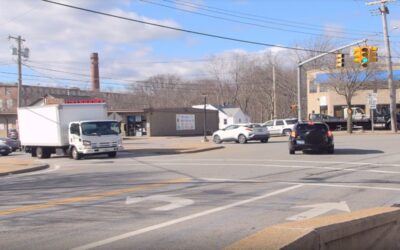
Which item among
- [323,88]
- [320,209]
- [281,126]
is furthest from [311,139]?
[323,88]

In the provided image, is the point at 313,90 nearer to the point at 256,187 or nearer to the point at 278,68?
the point at 278,68

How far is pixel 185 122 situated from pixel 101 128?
43.6m

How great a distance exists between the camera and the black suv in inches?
965

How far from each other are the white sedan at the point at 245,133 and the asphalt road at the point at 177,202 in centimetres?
1921

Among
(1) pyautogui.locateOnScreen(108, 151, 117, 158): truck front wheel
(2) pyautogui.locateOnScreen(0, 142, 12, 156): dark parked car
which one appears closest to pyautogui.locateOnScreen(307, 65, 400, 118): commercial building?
(2) pyautogui.locateOnScreen(0, 142, 12, 156): dark parked car

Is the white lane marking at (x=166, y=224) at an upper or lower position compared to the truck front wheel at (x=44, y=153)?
lower

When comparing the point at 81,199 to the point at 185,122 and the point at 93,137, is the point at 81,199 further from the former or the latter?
the point at 185,122

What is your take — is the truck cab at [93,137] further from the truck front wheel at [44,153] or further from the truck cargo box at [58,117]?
the truck front wheel at [44,153]

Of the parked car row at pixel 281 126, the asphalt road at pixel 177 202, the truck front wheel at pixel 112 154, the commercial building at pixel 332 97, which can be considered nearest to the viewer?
the asphalt road at pixel 177 202

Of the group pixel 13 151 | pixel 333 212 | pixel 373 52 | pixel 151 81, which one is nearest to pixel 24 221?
pixel 333 212

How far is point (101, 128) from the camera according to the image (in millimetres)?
28047

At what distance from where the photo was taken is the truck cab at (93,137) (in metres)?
27.5

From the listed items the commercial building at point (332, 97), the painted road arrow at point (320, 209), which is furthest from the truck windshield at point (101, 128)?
the commercial building at point (332, 97)

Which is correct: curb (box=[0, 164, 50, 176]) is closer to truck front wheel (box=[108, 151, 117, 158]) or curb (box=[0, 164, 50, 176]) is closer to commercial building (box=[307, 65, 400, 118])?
truck front wheel (box=[108, 151, 117, 158])
